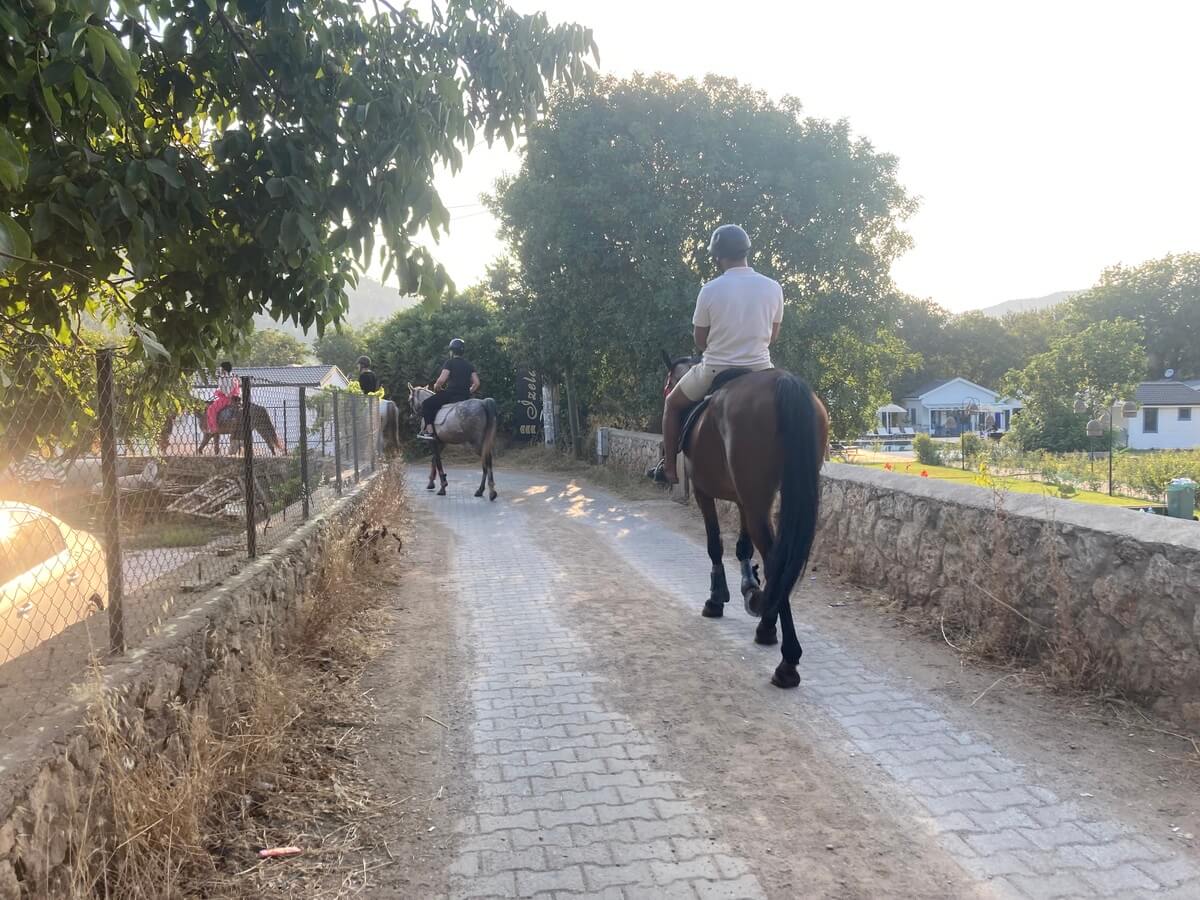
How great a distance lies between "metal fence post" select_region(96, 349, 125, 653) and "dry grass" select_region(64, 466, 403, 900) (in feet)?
1.27

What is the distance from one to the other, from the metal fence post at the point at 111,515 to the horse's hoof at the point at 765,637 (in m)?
3.63

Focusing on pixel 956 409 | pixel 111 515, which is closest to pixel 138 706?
pixel 111 515

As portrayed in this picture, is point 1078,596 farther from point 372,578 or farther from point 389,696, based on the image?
point 372,578

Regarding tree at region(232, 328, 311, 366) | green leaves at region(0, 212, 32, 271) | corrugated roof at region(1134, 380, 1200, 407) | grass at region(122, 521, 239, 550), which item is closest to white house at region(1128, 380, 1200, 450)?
corrugated roof at region(1134, 380, 1200, 407)

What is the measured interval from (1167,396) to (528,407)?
52750 mm

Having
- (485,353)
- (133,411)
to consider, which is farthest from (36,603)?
(485,353)

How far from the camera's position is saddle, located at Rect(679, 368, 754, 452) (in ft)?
18.6

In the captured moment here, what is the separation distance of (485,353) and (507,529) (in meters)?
15.8

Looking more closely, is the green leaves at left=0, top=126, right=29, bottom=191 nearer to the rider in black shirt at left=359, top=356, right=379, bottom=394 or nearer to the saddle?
the saddle

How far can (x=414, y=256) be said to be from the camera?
11.1 ft

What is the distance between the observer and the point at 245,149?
341 cm

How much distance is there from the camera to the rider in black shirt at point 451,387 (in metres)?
14.7

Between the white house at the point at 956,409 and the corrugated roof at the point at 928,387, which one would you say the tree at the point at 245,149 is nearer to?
the white house at the point at 956,409

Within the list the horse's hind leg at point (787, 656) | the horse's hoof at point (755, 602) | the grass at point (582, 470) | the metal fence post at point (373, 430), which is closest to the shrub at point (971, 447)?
the grass at point (582, 470)
